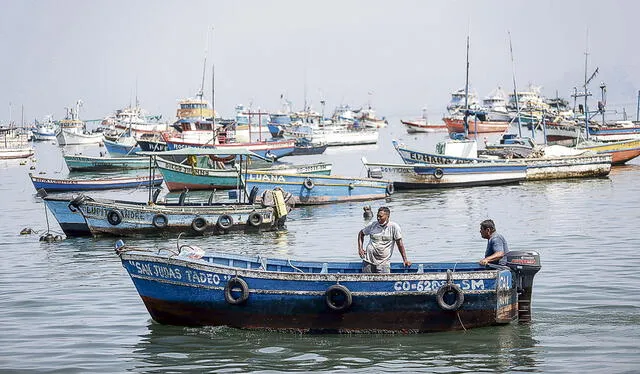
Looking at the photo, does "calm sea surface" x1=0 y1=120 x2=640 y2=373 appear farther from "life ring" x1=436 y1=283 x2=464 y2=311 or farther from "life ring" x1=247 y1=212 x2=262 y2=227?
"life ring" x1=436 y1=283 x2=464 y2=311

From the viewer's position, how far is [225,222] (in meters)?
27.0

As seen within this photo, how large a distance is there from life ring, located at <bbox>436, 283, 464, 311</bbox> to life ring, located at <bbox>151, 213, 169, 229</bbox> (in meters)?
13.7

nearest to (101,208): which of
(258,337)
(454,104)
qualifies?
(258,337)

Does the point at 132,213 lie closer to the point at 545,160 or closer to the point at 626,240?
the point at 626,240

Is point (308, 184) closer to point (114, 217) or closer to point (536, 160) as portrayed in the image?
point (114, 217)

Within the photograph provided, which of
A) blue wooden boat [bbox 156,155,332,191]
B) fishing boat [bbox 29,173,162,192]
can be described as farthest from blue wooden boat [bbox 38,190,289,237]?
fishing boat [bbox 29,173,162,192]

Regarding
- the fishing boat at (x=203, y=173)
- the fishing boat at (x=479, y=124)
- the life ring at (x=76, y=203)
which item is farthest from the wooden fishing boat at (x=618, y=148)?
the fishing boat at (x=479, y=124)

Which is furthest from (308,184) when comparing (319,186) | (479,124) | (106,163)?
(479,124)

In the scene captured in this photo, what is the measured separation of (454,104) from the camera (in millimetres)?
130875

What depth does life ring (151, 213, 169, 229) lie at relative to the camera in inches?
1034

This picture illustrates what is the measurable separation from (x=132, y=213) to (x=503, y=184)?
21.3m

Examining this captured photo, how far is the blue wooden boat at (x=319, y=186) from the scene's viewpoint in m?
35.1

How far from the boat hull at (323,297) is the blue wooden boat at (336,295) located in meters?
0.02

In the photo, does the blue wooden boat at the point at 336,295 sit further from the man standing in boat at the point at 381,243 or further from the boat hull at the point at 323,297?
the man standing in boat at the point at 381,243
